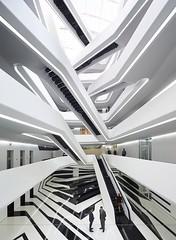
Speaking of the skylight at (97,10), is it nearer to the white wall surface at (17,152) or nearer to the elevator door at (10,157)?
the white wall surface at (17,152)

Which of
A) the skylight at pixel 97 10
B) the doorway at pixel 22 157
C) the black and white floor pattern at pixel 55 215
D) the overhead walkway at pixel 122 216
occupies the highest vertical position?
the skylight at pixel 97 10

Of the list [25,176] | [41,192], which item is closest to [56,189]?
[41,192]

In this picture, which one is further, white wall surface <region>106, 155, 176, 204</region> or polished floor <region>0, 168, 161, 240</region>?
polished floor <region>0, 168, 161, 240</region>

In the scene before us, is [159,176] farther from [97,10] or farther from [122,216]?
[97,10]

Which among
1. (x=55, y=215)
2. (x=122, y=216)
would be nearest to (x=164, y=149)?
(x=122, y=216)

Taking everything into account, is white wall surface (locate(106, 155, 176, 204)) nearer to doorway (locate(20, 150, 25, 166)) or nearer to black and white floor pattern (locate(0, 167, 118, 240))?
black and white floor pattern (locate(0, 167, 118, 240))

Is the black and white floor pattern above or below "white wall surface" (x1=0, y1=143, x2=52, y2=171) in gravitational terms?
below

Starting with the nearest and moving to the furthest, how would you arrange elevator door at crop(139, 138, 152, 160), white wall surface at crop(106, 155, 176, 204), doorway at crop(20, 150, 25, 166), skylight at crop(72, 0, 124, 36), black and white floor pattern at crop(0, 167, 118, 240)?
white wall surface at crop(106, 155, 176, 204) < black and white floor pattern at crop(0, 167, 118, 240) < elevator door at crop(139, 138, 152, 160) < doorway at crop(20, 150, 25, 166) < skylight at crop(72, 0, 124, 36)

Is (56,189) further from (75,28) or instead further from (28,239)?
(75,28)

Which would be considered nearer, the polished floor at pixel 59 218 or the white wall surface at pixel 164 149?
the polished floor at pixel 59 218

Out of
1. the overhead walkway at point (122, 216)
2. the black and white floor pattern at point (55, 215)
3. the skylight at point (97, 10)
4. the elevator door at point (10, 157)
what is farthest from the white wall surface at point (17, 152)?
the skylight at point (97, 10)

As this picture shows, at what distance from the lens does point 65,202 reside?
17094 mm

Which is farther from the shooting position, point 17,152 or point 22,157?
point 22,157

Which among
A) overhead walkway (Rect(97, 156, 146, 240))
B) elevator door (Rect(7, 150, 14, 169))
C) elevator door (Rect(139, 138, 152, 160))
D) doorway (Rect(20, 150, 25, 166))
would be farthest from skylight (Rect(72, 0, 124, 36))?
overhead walkway (Rect(97, 156, 146, 240))
